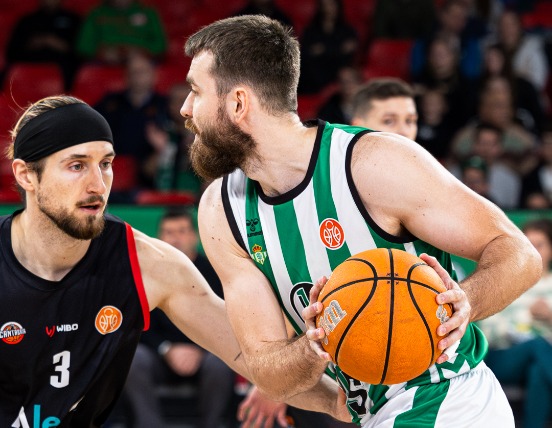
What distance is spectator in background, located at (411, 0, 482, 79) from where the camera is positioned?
35.4 feet

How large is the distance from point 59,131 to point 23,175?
27cm

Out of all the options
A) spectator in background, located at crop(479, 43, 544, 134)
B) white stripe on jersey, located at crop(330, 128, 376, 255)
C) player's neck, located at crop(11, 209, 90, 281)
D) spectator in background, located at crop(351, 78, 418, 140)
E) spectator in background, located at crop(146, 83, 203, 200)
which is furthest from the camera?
spectator in background, located at crop(479, 43, 544, 134)

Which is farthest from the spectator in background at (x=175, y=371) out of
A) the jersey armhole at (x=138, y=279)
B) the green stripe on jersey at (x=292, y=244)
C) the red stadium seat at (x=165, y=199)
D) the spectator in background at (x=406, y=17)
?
the spectator in background at (x=406, y=17)

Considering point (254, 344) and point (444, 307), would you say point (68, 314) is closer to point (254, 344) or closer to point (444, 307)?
point (254, 344)

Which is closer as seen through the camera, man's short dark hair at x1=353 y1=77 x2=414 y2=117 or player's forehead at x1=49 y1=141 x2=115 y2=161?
player's forehead at x1=49 y1=141 x2=115 y2=161

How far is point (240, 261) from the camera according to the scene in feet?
11.8

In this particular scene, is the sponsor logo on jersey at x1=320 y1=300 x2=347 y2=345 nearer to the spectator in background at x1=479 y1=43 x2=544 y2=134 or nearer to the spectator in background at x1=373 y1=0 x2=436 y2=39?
the spectator in background at x1=479 y1=43 x2=544 y2=134

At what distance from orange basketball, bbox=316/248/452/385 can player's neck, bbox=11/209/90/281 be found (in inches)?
51.6

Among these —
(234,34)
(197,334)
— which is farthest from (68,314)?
(234,34)

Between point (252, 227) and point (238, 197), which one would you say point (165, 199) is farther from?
point (252, 227)

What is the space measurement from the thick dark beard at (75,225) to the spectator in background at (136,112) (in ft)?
18.2

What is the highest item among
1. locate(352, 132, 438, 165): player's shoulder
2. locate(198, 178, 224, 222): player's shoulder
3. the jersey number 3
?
locate(352, 132, 438, 165): player's shoulder

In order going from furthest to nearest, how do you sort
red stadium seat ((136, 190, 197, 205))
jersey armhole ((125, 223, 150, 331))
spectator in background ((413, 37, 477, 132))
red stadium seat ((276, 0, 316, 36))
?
red stadium seat ((276, 0, 316, 36)) → spectator in background ((413, 37, 477, 132)) → red stadium seat ((136, 190, 197, 205)) → jersey armhole ((125, 223, 150, 331))

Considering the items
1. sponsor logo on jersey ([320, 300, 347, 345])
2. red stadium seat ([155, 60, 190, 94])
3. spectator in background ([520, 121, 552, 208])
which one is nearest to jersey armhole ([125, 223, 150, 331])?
sponsor logo on jersey ([320, 300, 347, 345])
